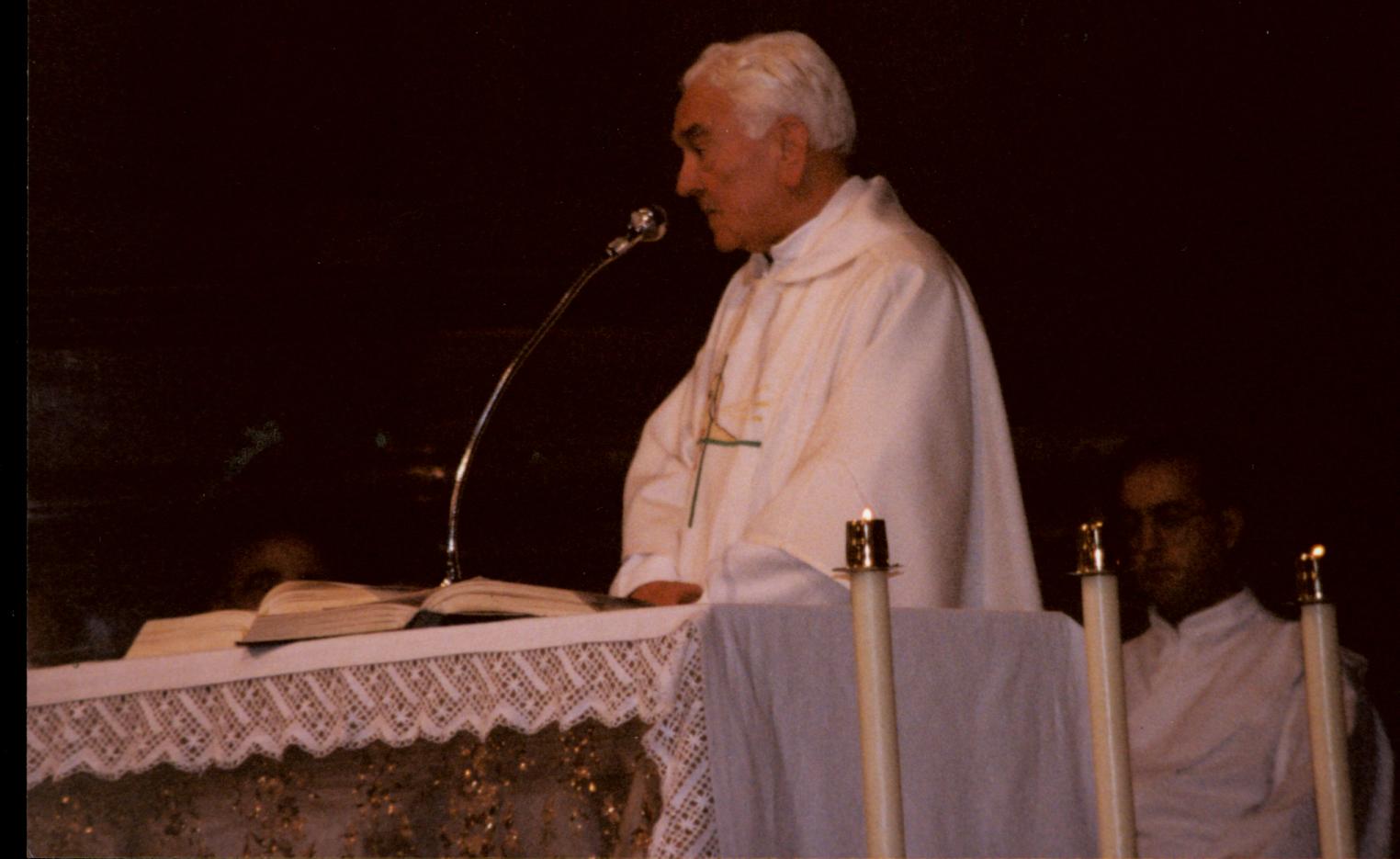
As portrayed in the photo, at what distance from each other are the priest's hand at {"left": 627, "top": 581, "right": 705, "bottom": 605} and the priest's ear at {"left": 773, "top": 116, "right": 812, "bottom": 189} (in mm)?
1231

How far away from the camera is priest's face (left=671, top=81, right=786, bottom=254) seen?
12.6 feet

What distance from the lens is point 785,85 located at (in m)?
3.92

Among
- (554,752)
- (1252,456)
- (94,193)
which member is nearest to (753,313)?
(1252,456)

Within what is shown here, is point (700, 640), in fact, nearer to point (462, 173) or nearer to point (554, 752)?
point (554, 752)

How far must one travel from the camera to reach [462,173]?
4375 mm

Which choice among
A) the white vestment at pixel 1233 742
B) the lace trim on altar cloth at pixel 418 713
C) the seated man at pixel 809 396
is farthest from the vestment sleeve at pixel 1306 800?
the lace trim on altar cloth at pixel 418 713

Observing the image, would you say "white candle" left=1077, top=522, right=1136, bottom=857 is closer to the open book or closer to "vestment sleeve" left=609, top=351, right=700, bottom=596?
the open book

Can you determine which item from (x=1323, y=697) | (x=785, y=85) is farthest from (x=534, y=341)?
(x=1323, y=697)

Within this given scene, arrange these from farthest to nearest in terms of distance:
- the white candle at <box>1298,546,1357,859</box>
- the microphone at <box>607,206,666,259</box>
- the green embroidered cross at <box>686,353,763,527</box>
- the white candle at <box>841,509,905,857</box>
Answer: the green embroidered cross at <box>686,353,763,527</box>
the microphone at <box>607,206,666,259</box>
the white candle at <box>1298,546,1357,859</box>
the white candle at <box>841,509,905,857</box>

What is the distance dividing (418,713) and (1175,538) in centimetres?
252

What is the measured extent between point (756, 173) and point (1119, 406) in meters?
1.04

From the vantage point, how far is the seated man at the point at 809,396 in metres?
2.87

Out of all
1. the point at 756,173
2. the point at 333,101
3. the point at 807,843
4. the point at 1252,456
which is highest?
the point at 333,101

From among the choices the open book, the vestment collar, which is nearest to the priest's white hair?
the vestment collar
